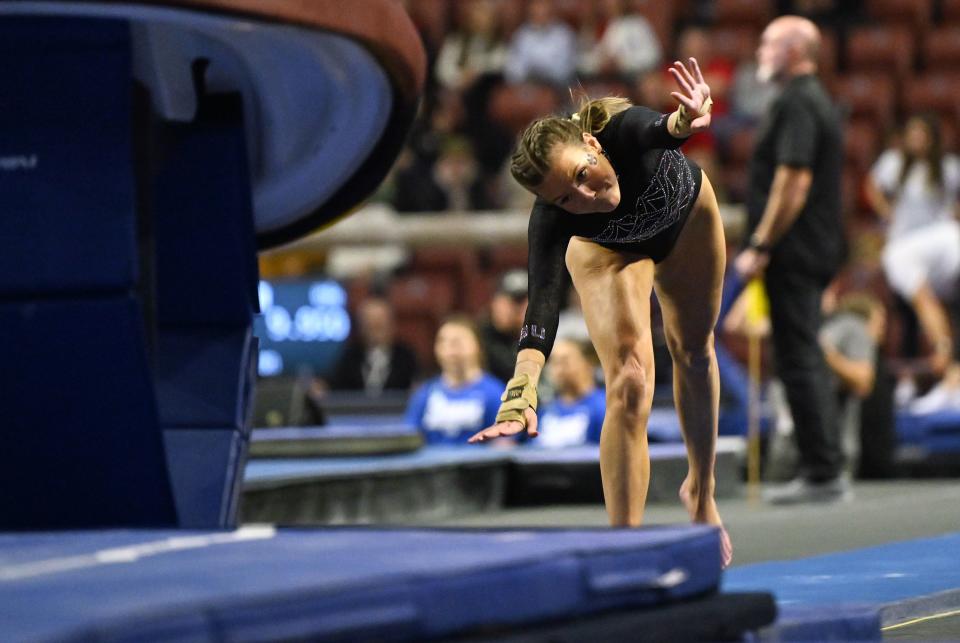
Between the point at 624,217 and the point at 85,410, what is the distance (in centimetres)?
115

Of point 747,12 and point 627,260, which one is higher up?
point 747,12

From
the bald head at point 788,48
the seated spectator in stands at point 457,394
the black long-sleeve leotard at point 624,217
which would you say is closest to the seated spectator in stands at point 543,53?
the seated spectator in stands at point 457,394

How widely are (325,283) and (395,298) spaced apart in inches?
54.7

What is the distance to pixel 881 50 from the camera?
1150 cm

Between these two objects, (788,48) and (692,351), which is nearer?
(692,351)

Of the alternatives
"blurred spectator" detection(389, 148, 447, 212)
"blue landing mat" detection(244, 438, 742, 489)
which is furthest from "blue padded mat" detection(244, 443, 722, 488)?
"blurred spectator" detection(389, 148, 447, 212)

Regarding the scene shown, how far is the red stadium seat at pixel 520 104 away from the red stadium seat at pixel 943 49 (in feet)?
8.54

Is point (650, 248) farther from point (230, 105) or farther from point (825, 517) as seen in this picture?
point (825, 517)

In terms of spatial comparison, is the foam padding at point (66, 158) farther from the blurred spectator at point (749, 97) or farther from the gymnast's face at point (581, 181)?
the blurred spectator at point (749, 97)

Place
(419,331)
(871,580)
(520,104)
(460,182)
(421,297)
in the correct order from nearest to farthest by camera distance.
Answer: (871,580), (421,297), (419,331), (460,182), (520,104)

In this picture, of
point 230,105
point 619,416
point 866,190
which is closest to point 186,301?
point 230,105

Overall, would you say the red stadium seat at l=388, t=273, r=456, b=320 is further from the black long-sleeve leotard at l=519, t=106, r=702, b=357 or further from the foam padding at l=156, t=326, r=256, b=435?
the black long-sleeve leotard at l=519, t=106, r=702, b=357

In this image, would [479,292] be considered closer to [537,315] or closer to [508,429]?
[537,315]

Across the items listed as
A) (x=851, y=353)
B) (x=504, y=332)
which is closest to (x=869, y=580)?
(x=851, y=353)
